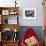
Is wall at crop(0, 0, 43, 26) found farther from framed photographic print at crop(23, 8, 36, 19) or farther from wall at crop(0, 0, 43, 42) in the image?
framed photographic print at crop(23, 8, 36, 19)

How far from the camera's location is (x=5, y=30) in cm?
506

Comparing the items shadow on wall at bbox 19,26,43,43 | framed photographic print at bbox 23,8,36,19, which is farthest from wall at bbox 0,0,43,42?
framed photographic print at bbox 23,8,36,19

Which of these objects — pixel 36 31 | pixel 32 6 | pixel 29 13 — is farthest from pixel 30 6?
pixel 36 31

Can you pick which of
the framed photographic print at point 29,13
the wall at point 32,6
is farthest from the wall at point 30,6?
the framed photographic print at point 29,13

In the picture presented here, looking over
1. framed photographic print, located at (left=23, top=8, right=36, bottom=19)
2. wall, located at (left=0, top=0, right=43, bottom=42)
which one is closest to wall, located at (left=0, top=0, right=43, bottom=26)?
wall, located at (left=0, top=0, right=43, bottom=42)

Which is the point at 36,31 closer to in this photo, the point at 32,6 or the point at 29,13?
the point at 29,13

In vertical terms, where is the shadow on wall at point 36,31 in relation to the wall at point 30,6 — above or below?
below

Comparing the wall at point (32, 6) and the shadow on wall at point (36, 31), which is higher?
the wall at point (32, 6)

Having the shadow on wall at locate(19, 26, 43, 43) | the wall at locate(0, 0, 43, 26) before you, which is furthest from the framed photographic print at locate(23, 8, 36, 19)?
the shadow on wall at locate(19, 26, 43, 43)

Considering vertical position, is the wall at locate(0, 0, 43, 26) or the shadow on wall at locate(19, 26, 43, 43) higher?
the wall at locate(0, 0, 43, 26)

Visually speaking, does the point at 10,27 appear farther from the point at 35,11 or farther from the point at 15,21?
the point at 35,11

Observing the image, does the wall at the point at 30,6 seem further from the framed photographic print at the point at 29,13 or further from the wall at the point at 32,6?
the framed photographic print at the point at 29,13

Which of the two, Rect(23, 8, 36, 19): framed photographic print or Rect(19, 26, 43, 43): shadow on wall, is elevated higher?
Rect(23, 8, 36, 19): framed photographic print

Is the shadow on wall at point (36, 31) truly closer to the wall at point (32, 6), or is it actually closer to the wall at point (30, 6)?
the wall at point (32, 6)
